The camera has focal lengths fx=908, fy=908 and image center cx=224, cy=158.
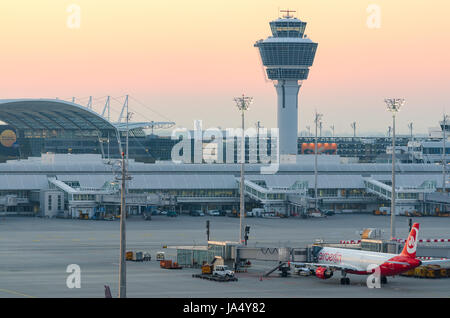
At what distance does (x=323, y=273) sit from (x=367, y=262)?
10.5 feet

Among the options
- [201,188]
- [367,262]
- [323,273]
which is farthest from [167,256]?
[201,188]

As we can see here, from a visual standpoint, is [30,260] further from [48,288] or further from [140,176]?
[140,176]

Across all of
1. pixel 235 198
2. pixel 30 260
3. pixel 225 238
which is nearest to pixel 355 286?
pixel 30 260

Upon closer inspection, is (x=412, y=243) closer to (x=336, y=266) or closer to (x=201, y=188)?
(x=336, y=266)

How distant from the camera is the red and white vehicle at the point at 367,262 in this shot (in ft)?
203

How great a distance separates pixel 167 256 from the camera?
8212 cm

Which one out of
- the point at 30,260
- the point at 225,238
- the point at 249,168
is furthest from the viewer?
the point at 249,168

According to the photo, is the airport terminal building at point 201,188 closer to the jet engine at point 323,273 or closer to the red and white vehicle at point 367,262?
the red and white vehicle at point 367,262

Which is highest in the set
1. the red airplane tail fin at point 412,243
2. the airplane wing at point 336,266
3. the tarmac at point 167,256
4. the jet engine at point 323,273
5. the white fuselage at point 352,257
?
the red airplane tail fin at point 412,243

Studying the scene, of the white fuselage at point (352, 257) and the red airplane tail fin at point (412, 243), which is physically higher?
the red airplane tail fin at point (412, 243)

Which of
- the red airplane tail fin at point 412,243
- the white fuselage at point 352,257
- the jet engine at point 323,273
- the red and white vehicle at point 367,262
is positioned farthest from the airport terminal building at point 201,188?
the red airplane tail fin at point 412,243
